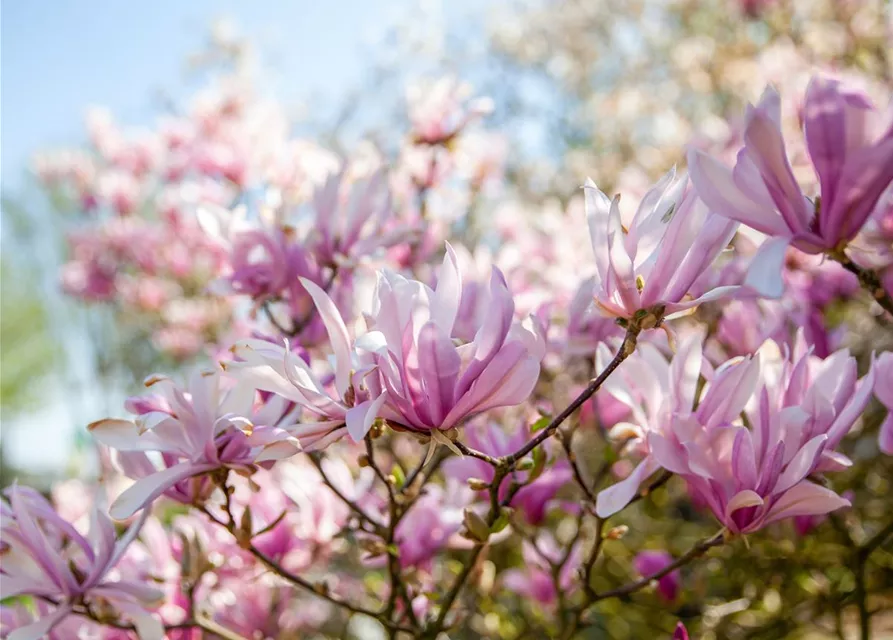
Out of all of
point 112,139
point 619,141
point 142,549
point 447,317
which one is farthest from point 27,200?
point 447,317

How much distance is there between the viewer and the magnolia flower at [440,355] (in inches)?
28.9

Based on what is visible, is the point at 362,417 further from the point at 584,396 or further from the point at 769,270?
the point at 769,270

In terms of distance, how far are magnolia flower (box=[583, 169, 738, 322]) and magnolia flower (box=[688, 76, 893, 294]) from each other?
41 mm

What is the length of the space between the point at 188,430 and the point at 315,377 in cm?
21

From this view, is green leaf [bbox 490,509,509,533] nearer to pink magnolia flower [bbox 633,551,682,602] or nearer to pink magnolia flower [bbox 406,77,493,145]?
pink magnolia flower [bbox 633,551,682,602]

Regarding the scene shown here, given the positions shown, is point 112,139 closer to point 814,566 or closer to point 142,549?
point 142,549

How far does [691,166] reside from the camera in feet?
2.35

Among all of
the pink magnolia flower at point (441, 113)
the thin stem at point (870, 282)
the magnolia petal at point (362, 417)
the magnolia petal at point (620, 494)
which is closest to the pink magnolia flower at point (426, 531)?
the magnolia petal at point (620, 494)

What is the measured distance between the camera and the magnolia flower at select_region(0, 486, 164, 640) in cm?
95

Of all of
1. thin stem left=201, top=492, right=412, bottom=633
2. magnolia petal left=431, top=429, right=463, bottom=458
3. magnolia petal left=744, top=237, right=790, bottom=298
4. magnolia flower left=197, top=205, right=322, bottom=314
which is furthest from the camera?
magnolia flower left=197, top=205, right=322, bottom=314

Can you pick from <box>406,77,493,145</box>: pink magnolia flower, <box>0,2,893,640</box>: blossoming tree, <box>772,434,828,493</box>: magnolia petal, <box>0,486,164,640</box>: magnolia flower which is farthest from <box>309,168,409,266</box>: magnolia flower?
<box>772,434,828,493</box>: magnolia petal

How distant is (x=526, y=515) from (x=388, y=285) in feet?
2.42

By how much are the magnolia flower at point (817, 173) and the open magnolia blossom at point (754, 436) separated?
0.19 m

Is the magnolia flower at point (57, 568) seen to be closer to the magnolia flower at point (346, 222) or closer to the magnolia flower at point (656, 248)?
the magnolia flower at point (346, 222)
